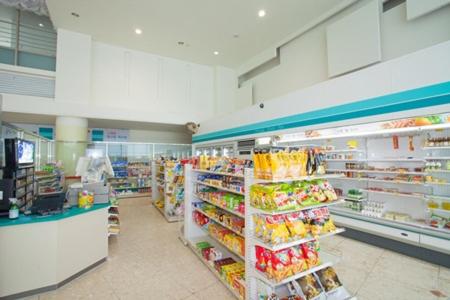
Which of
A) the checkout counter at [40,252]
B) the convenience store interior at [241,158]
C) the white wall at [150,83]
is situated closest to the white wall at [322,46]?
the convenience store interior at [241,158]

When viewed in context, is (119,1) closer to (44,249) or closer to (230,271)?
(44,249)

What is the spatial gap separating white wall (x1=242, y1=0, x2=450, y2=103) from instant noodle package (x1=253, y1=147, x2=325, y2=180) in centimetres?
377

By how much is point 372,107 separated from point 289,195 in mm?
2254

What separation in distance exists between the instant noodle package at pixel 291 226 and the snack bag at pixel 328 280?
0.49 m

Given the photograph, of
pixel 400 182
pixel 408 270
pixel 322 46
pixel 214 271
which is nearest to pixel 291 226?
pixel 214 271

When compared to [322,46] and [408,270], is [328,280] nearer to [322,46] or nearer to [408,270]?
[408,270]

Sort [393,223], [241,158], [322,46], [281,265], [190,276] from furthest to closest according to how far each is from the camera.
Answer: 1. [322,46]
2. [241,158]
3. [393,223]
4. [190,276]
5. [281,265]

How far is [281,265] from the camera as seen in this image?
1.94 m

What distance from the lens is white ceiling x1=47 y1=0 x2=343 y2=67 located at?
545 cm

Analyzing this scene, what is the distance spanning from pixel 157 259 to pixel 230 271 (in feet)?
4.74

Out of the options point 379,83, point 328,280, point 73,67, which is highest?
point 73,67

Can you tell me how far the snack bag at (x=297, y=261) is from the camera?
202 cm

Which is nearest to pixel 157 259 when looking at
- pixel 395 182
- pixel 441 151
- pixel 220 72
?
pixel 395 182

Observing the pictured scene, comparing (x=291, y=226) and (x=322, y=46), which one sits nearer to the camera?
(x=291, y=226)
